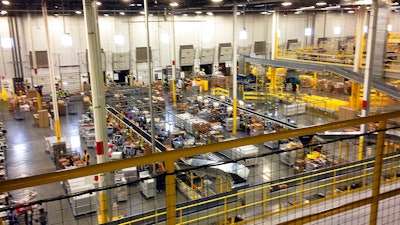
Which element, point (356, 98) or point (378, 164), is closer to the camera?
point (378, 164)

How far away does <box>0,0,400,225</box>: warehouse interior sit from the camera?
4066 mm

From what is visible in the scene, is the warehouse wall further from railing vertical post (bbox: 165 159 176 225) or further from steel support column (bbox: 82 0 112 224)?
railing vertical post (bbox: 165 159 176 225)

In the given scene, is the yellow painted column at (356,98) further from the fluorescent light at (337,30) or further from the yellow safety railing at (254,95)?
the fluorescent light at (337,30)

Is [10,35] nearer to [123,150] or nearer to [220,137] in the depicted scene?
[123,150]

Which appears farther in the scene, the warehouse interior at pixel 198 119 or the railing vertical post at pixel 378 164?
the warehouse interior at pixel 198 119

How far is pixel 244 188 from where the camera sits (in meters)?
9.41

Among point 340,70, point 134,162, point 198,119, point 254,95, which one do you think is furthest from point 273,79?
point 134,162

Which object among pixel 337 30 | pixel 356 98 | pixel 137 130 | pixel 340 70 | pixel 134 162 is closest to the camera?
pixel 134 162

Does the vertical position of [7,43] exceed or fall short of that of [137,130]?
it exceeds it

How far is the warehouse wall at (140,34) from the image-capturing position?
30.8 meters

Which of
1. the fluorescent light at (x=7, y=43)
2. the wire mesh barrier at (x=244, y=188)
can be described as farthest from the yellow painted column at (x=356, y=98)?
the fluorescent light at (x=7, y=43)

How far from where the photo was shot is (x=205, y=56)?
3706 centimetres

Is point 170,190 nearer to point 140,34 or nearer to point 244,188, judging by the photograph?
point 244,188

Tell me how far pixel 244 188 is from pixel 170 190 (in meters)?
7.23
